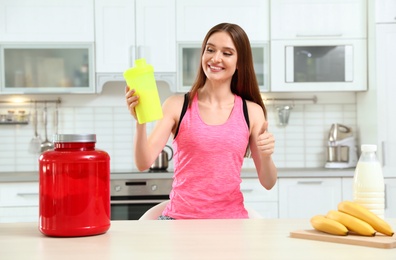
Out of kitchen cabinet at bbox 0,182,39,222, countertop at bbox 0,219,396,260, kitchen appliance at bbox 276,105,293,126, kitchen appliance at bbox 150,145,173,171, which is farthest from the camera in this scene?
kitchen appliance at bbox 276,105,293,126

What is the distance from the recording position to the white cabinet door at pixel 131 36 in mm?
4379

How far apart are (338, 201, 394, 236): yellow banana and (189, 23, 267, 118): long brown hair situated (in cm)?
106

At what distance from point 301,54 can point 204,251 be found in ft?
10.6

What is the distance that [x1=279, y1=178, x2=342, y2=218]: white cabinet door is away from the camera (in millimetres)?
4188

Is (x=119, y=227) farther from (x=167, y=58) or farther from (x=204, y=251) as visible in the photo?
(x=167, y=58)

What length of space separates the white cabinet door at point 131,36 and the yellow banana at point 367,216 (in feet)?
9.57

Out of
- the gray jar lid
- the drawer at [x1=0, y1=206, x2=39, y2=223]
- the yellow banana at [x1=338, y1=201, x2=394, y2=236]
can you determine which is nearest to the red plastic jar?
the gray jar lid

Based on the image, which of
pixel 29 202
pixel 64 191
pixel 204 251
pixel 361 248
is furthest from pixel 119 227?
pixel 29 202

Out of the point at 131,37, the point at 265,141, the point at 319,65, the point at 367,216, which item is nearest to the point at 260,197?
the point at 319,65

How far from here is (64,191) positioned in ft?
4.88

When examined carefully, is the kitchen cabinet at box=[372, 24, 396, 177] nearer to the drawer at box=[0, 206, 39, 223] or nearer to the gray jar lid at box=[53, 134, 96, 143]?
the drawer at box=[0, 206, 39, 223]

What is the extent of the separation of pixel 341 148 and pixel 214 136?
7.70 feet

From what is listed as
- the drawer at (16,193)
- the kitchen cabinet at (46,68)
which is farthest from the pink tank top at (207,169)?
the kitchen cabinet at (46,68)

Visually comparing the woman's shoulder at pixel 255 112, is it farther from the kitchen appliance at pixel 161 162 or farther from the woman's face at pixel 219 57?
the kitchen appliance at pixel 161 162
